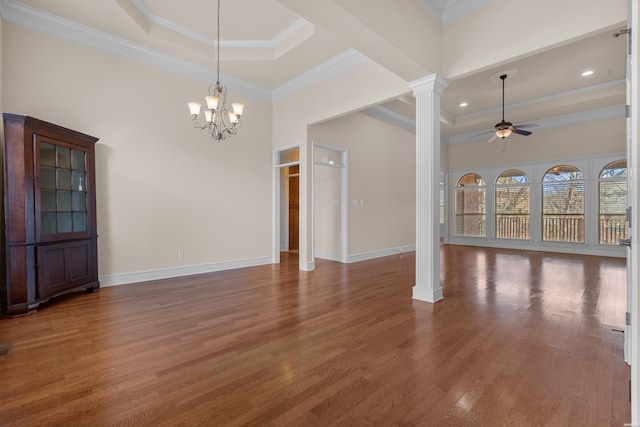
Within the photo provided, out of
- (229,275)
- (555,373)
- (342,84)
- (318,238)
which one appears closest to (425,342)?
(555,373)

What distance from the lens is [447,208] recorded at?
376 inches

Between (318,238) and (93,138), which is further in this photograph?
(318,238)

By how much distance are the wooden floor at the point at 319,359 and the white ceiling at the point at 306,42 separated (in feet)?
9.30

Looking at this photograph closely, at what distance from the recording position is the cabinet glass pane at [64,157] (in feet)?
11.7

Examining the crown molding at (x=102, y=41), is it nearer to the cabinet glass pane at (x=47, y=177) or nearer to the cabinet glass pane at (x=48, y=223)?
the cabinet glass pane at (x=47, y=177)

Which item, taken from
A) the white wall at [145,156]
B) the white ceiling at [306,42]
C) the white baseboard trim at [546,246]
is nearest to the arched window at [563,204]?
the white baseboard trim at [546,246]

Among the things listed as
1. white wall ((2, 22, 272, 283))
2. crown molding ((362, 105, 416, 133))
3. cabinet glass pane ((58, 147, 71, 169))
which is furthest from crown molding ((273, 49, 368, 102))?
cabinet glass pane ((58, 147, 71, 169))

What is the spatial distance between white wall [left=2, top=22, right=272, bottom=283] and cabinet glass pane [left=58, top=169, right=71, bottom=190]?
48cm

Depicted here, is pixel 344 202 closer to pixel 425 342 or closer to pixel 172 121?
pixel 172 121

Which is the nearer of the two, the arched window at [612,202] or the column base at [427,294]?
the column base at [427,294]

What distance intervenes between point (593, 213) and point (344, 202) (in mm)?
6200

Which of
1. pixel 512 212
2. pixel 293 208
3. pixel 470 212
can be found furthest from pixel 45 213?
pixel 512 212

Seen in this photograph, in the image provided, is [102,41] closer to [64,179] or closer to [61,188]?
[64,179]

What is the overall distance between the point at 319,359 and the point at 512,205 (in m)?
8.38
